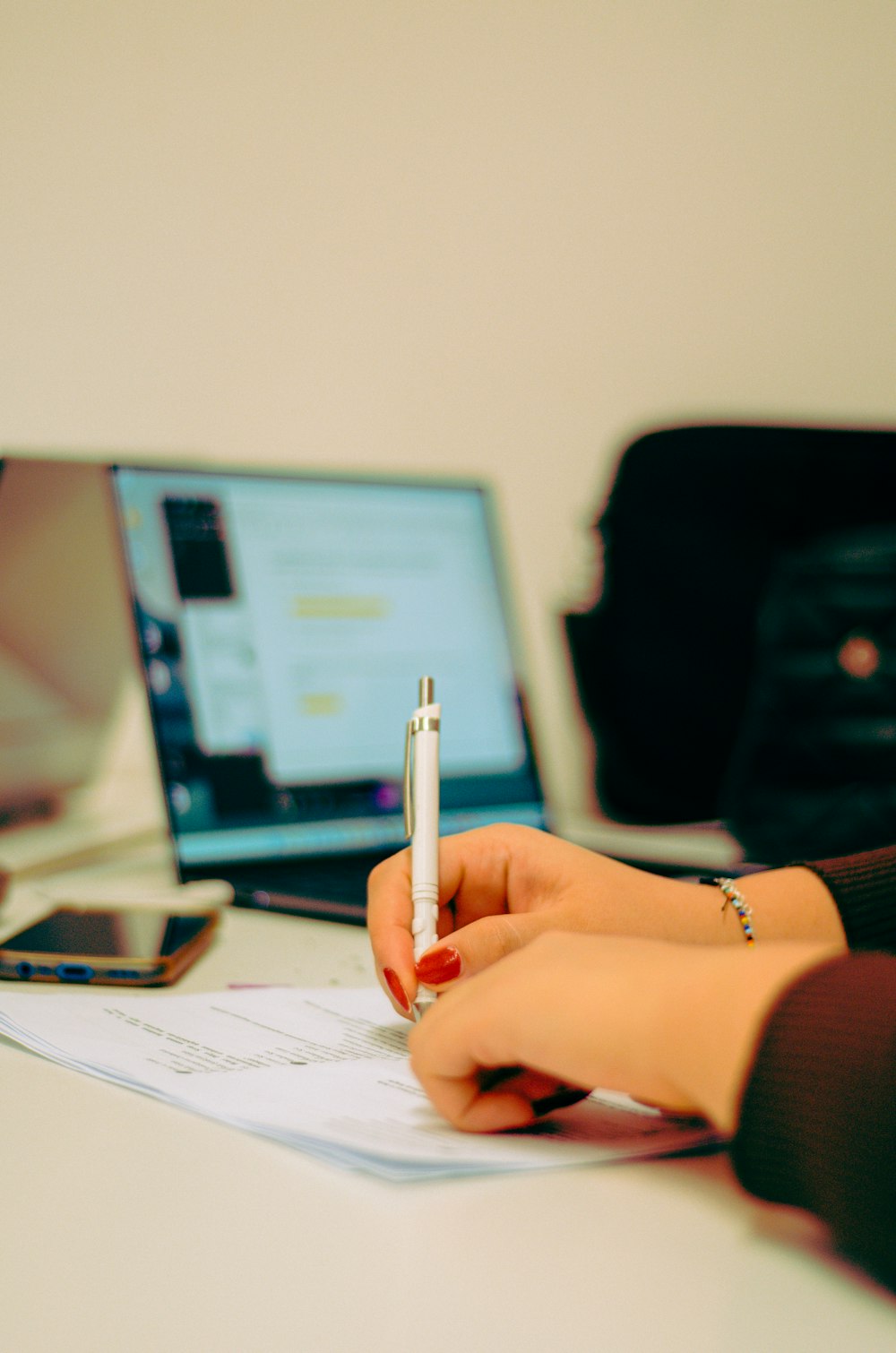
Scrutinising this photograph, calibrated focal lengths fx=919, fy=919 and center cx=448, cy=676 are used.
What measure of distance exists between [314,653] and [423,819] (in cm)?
40

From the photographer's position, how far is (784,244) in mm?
1158

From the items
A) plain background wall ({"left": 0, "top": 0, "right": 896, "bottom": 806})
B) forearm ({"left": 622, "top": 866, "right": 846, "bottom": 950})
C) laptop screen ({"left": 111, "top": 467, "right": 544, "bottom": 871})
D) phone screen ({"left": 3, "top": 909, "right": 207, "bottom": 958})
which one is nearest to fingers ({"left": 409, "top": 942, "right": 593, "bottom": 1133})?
forearm ({"left": 622, "top": 866, "right": 846, "bottom": 950})

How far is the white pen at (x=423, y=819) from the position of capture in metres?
0.43

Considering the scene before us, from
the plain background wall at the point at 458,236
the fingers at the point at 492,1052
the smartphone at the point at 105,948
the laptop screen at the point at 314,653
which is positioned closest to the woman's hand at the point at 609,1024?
the fingers at the point at 492,1052

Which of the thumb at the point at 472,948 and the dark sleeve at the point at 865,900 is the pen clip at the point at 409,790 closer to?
the thumb at the point at 472,948

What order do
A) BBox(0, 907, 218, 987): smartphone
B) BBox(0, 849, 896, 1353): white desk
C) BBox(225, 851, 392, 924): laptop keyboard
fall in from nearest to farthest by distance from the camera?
BBox(0, 849, 896, 1353): white desk, BBox(0, 907, 218, 987): smartphone, BBox(225, 851, 392, 924): laptop keyboard

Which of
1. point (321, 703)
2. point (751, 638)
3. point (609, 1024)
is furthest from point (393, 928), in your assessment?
point (751, 638)

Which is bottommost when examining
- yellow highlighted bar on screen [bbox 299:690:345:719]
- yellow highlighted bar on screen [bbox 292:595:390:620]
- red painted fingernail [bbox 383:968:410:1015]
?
red painted fingernail [bbox 383:968:410:1015]

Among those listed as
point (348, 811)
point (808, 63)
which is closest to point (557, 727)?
point (348, 811)

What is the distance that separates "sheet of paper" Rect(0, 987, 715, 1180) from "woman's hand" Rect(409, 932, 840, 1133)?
2 centimetres

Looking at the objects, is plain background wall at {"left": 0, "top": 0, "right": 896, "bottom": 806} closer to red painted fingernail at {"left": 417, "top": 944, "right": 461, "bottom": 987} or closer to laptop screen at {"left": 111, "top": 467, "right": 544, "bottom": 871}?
laptop screen at {"left": 111, "top": 467, "right": 544, "bottom": 871}

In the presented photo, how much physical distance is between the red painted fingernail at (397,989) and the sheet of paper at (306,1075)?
22 millimetres

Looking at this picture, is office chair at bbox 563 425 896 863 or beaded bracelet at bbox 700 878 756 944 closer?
beaded bracelet at bbox 700 878 756 944

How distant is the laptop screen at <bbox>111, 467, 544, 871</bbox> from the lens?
0.76 meters
